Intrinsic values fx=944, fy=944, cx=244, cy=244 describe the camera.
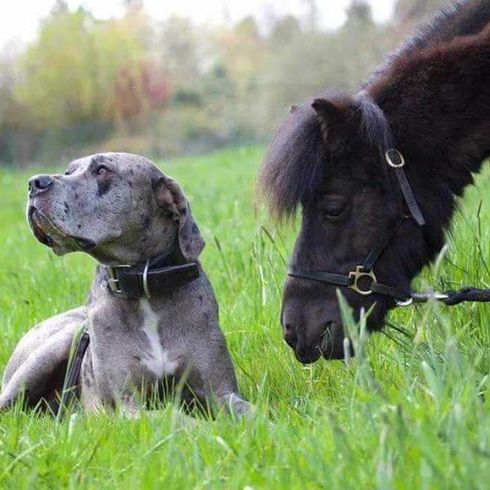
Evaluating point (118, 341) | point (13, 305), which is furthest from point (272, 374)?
point (13, 305)

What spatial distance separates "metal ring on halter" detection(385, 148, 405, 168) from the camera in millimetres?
3684

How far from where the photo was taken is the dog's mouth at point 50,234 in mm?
3957

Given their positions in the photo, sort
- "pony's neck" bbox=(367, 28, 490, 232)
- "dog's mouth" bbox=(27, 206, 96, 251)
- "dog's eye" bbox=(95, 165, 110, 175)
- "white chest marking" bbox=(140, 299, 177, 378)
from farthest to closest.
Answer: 1. "dog's eye" bbox=(95, 165, 110, 175)
2. "white chest marking" bbox=(140, 299, 177, 378)
3. "dog's mouth" bbox=(27, 206, 96, 251)
4. "pony's neck" bbox=(367, 28, 490, 232)

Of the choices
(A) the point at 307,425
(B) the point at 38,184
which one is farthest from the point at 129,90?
(A) the point at 307,425

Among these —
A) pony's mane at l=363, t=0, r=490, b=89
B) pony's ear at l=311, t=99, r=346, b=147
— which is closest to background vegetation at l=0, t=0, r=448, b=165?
pony's mane at l=363, t=0, r=490, b=89

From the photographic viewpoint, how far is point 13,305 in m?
6.09

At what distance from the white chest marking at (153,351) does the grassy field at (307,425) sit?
0.42 meters

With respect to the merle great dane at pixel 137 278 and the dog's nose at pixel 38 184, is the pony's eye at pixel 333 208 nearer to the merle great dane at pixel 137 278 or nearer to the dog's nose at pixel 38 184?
the merle great dane at pixel 137 278

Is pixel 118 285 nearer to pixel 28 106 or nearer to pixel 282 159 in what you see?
pixel 282 159

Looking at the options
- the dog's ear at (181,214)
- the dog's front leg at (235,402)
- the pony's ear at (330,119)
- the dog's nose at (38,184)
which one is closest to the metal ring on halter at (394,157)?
the pony's ear at (330,119)

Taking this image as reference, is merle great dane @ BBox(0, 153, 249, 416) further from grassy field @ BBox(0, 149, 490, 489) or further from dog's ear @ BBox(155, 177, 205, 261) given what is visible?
grassy field @ BBox(0, 149, 490, 489)

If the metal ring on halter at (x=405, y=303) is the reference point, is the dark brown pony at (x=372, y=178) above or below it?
above

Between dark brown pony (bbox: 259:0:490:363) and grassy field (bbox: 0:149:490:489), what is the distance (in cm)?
28

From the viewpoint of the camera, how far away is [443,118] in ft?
12.5
